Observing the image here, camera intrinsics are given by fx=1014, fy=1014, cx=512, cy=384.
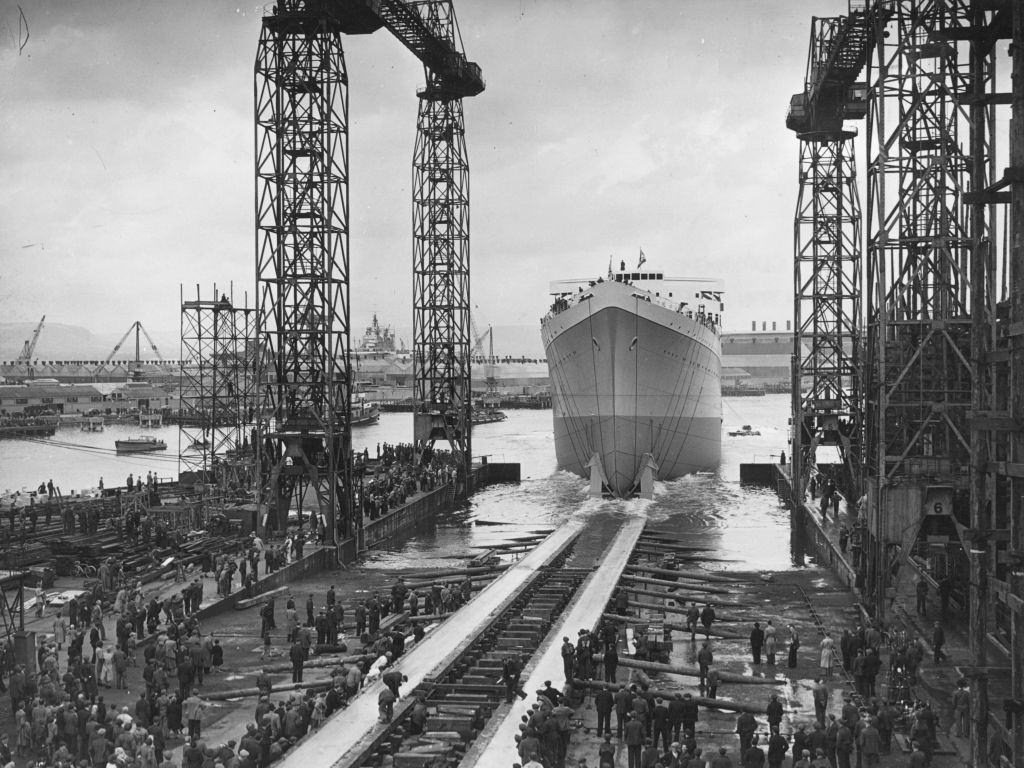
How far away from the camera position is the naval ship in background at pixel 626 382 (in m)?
48.4

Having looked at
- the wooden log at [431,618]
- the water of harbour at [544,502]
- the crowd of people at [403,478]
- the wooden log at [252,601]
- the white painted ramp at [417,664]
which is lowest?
the water of harbour at [544,502]

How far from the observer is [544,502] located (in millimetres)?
50750

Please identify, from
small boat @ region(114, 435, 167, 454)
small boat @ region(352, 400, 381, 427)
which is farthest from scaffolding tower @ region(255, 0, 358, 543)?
small boat @ region(352, 400, 381, 427)

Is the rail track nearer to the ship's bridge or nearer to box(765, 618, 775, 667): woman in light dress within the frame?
box(765, 618, 775, 667): woman in light dress

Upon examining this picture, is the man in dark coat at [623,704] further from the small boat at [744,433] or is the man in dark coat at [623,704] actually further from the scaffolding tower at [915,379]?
the small boat at [744,433]

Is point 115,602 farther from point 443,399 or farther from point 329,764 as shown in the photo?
point 443,399

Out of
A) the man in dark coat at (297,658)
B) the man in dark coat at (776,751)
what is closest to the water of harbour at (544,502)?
the man in dark coat at (297,658)

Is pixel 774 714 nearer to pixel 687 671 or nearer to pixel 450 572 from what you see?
pixel 687 671

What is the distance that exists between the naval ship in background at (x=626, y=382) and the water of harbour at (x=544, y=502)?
→ 6.35 ft

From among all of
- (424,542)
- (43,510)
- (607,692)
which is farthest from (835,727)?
(43,510)

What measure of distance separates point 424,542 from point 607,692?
2433 centimetres

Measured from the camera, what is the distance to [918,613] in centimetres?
2353

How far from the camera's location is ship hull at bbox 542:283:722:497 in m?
48.3

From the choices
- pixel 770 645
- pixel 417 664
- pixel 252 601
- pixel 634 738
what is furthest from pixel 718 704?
pixel 252 601
